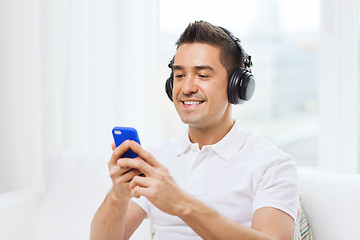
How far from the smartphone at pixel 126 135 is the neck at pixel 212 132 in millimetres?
385

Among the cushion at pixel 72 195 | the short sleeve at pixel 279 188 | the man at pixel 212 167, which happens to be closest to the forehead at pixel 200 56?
the man at pixel 212 167

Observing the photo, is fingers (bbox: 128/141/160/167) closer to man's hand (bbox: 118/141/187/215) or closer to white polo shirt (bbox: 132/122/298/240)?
man's hand (bbox: 118/141/187/215)

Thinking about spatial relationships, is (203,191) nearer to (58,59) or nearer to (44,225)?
(44,225)

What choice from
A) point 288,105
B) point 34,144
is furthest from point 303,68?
point 34,144

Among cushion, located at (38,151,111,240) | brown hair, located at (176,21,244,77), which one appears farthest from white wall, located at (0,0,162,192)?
brown hair, located at (176,21,244,77)

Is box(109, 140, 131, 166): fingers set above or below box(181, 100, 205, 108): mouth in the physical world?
below

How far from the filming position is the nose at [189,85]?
1433mm

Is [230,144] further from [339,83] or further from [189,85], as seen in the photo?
[339,83]

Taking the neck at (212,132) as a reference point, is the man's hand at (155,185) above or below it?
below

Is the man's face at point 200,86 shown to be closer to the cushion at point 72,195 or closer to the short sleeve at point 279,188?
the short sleeve at point 279,188

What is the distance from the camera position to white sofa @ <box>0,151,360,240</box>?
5.30 feet

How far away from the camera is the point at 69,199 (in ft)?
6.31

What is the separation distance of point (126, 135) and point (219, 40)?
0.48 m

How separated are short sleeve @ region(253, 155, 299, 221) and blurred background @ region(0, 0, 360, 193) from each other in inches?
39.6
